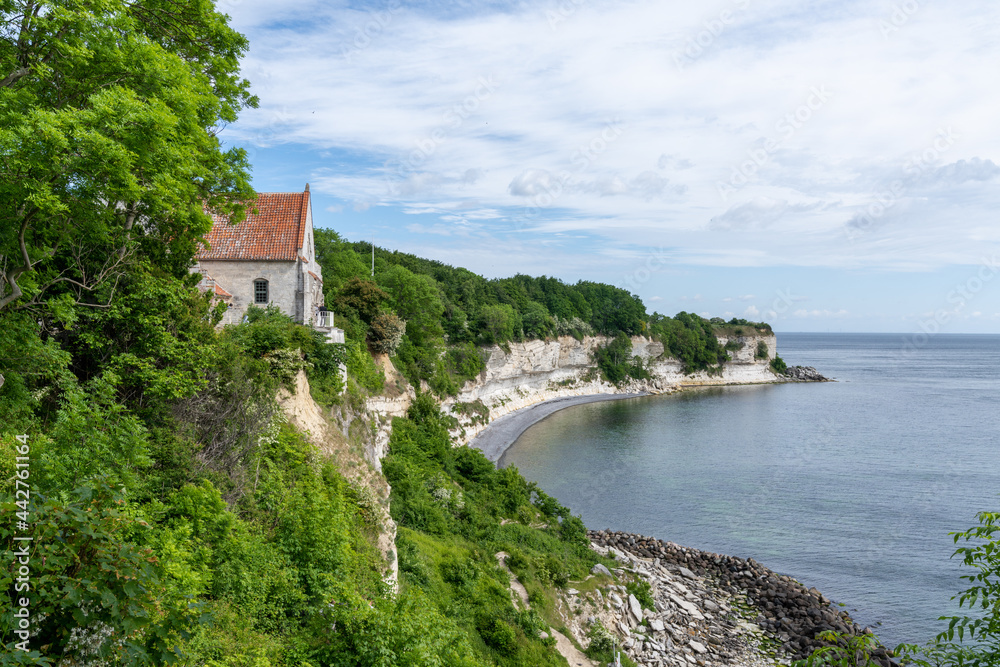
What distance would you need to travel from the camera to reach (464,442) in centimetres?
4869

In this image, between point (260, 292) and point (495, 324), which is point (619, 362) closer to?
point (495, 324)

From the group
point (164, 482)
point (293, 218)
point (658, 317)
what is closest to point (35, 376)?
point (164, 482)

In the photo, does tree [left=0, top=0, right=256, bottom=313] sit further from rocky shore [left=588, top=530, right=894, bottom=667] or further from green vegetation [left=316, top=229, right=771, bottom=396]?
green vegetation [left=316, top=229, right=771, bottom=396]

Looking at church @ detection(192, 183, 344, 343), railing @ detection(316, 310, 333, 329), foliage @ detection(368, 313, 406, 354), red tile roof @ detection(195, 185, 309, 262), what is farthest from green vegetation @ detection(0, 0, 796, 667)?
foliage @ detection(368, 313, 406, 354)

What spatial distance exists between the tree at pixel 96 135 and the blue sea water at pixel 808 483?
27740mm

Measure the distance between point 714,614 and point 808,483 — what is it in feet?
71.7

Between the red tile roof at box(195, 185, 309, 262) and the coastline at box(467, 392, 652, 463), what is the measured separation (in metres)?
19.5

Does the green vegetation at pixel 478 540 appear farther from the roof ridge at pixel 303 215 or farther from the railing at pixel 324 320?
the roof ridge at pixel 303 215

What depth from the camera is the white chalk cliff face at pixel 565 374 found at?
212 feet

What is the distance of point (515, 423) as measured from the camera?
201 ft

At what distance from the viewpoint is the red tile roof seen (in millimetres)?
26625

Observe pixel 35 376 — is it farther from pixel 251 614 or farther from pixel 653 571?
pixel 653 571

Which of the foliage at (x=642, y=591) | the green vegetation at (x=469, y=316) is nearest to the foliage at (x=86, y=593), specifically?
the foliage at (x=642, y=591)

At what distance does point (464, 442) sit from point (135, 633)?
4295 centimetres
